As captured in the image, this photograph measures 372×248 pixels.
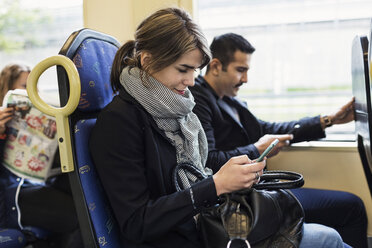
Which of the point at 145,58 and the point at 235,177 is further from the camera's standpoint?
the point at 145,58

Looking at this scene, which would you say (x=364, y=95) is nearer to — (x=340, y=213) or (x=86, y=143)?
(x=340, y=213)

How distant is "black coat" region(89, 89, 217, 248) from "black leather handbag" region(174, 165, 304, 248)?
5 centimetres

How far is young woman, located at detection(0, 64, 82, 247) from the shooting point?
1.62 m

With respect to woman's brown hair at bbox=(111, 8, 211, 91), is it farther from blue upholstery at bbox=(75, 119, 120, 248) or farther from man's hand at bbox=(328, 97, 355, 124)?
man's hand at bbox=(328, 97, 355, 124)

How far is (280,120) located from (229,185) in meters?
1.24

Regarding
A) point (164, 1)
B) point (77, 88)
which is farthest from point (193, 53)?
point (164, 1)

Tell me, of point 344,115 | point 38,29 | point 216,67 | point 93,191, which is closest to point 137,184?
point 93,191

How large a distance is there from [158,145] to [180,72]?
0.74ft

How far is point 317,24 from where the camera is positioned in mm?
1957

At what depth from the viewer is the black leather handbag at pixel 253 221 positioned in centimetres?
92

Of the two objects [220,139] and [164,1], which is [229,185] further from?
[164,1]

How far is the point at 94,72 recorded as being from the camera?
1093 millimetres

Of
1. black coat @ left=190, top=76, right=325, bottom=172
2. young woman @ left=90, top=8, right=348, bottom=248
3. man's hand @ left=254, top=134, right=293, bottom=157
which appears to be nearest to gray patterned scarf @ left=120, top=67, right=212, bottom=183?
young woman @ left=90, top=8, right=348, bottom=248

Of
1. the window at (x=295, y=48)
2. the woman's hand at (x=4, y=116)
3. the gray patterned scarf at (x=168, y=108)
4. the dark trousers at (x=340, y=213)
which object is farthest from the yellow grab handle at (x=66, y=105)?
the window at (x=295, y=48)
